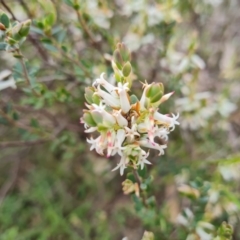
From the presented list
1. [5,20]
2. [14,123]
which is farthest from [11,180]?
[5,20]

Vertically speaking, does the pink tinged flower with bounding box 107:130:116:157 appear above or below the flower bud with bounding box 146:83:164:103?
below

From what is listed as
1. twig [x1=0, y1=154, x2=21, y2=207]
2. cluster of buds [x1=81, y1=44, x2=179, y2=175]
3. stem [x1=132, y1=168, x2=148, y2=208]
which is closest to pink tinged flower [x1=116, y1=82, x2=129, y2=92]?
cluster of buds [x1=81, y1=44, x2=179, y2=175]

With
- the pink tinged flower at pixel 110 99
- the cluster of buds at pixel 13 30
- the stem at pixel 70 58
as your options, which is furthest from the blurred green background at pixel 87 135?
the pink tinged flower at pixel 110 99

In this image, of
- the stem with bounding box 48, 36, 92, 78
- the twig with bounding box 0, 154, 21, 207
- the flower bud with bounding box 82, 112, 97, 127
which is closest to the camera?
the flower bud with bounding box 82, 112, 97, 127

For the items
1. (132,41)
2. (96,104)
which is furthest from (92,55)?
(96,104)

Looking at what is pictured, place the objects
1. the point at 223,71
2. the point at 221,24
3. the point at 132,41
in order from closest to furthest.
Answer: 1. the point at 132,41
2. the point at 223,71
3. the point at 221,24

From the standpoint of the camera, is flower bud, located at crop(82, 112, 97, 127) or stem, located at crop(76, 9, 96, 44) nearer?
flower bud, located at crop(82, 112, 97, 127)

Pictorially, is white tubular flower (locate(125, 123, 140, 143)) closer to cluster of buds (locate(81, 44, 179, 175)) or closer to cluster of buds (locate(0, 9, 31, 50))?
cluster of buds (locate(81, 44, 179, 175))

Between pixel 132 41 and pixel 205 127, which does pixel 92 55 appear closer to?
pixel 132 41

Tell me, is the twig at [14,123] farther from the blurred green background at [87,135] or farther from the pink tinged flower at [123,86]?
the pink tinged flower at [123,86]
